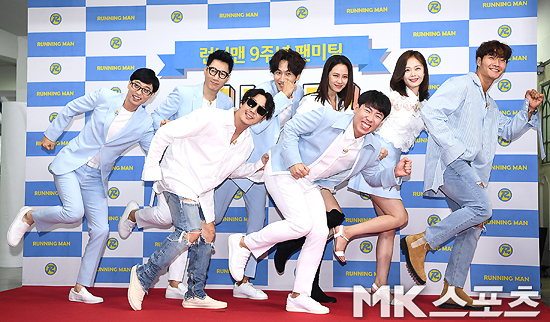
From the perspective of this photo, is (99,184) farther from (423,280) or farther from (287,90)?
(423,280)

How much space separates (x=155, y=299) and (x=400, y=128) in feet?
7.59

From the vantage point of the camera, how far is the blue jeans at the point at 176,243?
2846mm

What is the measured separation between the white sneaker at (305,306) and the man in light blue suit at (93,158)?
57.3 inches

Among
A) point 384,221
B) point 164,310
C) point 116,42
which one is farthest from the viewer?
point 116,42

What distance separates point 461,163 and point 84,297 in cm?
298

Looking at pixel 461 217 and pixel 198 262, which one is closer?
pixel 198 262

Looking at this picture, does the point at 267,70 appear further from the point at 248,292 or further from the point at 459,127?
the point at 248,292

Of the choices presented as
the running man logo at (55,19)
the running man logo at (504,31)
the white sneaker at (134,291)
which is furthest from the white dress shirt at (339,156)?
the running man logo at (55,19)

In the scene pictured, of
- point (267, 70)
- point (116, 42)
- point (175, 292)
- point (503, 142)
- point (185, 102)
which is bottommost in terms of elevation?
point (175, 292)

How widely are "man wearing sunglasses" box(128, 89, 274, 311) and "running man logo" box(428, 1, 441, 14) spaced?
2.01 meters

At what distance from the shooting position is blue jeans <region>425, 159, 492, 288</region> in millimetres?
3057

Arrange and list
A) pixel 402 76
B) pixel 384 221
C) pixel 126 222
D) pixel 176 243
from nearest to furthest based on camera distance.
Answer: pixel 176 243 → pixel 384 221 → pixel 402 76 → pixel 126 222

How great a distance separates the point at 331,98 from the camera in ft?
10.5

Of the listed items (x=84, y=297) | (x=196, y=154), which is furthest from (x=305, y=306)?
(x=84, y=297)
